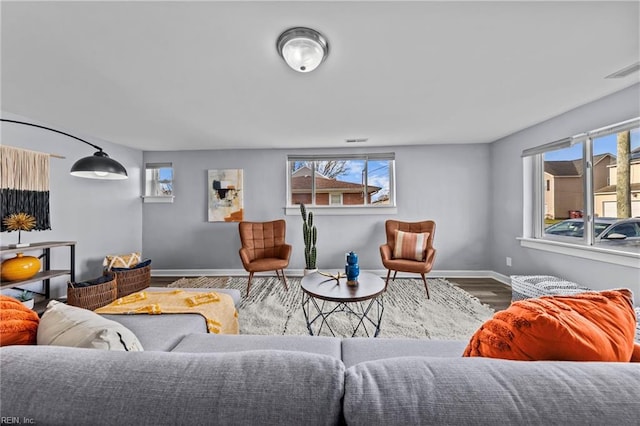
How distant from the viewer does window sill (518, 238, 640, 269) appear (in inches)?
84.0

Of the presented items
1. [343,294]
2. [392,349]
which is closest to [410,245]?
[343,294]

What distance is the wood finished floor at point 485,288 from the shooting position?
292cm

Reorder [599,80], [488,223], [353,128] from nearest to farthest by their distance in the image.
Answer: [599,80] < [353,128] < [488,223]

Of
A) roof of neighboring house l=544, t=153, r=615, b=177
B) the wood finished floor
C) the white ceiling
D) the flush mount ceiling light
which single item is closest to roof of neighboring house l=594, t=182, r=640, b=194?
roof of neighboring house l=544, t=153, r=615, b=177

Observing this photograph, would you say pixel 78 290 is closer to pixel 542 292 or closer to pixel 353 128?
pixel 353 128

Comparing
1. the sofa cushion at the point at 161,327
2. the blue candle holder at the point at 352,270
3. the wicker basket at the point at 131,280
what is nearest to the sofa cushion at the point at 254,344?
the sofa cushion at the point at 161,327

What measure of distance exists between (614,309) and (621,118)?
8.33 feet

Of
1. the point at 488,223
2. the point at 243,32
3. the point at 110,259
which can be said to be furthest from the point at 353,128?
the point at 110,259

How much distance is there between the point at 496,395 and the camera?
516 mm

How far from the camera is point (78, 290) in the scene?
2.13 meters

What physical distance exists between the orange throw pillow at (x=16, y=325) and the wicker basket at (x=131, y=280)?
2225 millimetres

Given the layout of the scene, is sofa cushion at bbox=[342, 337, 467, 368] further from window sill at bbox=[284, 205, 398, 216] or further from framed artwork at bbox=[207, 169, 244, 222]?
framed artwork at bbox=[207, 169, 244, 222]

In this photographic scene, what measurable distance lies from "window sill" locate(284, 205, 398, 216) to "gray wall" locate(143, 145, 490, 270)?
0.07 meters

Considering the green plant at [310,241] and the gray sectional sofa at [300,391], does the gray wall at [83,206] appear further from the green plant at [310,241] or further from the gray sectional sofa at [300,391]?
the gray sectional sofa at [300,391]
